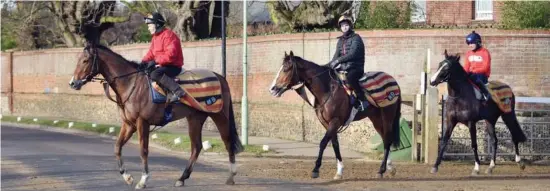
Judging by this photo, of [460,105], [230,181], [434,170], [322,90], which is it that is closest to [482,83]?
[460,105]

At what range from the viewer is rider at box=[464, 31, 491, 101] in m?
19.4

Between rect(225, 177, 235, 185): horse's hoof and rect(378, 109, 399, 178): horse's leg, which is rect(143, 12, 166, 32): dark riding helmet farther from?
rect(378, 109, 399, 178): horse's leg

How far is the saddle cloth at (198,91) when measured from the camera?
16.2 meters

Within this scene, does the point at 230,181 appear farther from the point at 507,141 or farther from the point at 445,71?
the point at 507,141

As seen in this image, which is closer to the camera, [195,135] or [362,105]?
[195,135]

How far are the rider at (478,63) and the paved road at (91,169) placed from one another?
449 cm

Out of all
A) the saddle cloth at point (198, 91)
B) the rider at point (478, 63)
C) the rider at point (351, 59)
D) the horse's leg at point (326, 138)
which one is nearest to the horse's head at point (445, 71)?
the rider at point (478, 63)

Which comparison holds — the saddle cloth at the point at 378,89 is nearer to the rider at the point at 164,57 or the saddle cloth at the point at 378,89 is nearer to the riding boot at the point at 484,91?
the riding boot at the point at 484,91

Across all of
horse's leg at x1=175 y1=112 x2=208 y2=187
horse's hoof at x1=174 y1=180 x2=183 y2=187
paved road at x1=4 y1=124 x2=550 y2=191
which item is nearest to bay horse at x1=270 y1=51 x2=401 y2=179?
paved road at x1=4 y1=124 x2=550 y2=191

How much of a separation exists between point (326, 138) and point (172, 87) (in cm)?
289

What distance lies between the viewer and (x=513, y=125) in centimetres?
2038

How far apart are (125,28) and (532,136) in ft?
129

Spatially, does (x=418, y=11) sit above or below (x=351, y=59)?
above

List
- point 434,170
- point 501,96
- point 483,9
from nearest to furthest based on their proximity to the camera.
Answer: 1. point 434,170
2. point 501,96
3. point 483,9
